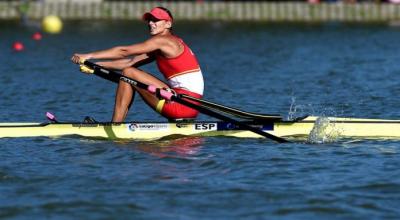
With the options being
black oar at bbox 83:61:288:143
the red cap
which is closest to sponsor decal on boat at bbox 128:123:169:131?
black oar at bbox 83:61:288:143

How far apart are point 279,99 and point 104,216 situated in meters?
9.35

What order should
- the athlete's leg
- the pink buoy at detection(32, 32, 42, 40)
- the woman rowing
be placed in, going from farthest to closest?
1. the pink buoy at detection(32, 32, 42, 40)
2. the athlete's leg
3. the woman rowing

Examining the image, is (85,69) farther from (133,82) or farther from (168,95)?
(168,95)

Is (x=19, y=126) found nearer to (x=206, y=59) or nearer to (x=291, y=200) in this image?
(x=291, y=200)

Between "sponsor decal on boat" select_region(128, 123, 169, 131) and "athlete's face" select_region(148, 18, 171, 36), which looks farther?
"sponsor decal on boat" select_region(128, 123, 169, 131)

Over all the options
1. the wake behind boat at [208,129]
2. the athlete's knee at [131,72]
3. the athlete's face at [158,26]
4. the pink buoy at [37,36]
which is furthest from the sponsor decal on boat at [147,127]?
the pink buoy at [37,36]

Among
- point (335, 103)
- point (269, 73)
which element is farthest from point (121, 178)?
point (269, 73)

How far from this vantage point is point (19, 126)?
12.6m

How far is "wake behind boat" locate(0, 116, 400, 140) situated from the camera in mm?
12391

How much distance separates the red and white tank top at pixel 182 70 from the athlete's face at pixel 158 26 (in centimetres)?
21

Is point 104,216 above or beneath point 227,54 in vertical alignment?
beneath

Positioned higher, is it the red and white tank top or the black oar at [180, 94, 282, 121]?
the red and white tank top

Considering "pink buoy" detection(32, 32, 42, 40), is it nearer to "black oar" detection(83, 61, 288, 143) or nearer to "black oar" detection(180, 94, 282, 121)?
"black oar" detection(83, 61, 288, 143)

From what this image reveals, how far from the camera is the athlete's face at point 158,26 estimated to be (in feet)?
40.2
